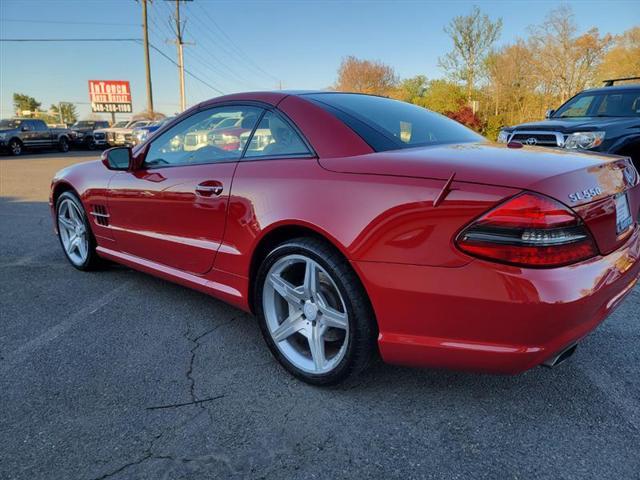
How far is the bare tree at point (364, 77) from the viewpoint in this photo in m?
43.2

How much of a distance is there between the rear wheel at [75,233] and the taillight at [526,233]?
10.9 ft

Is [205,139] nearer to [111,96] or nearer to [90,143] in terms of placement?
[90,143]

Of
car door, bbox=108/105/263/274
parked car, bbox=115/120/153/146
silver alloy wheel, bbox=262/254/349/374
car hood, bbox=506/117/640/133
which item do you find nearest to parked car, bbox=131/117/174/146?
parked car, bbox=115/120/153/146

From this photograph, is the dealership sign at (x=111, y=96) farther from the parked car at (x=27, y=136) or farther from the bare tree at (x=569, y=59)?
the bare tree at (x=569, y=59)

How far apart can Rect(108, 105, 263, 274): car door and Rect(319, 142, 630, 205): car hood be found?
766 mm

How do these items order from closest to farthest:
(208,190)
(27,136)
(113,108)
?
(208,190) < (27,136) < (113,108)

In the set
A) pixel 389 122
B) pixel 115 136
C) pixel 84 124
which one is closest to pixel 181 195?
pixel 389 122

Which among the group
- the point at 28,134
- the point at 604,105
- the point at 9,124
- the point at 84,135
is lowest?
the point at 84,135

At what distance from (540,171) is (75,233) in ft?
12.6

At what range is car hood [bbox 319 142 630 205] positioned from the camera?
5.62ft

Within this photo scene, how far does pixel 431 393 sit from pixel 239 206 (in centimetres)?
134

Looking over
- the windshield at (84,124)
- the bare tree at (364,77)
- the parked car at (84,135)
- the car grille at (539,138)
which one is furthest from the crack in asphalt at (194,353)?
the bare tree at (364,77)

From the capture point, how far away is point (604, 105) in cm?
684

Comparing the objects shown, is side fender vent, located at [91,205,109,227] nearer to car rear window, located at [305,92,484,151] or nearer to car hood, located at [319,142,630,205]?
car rear window, located at [305,92,484,151]
